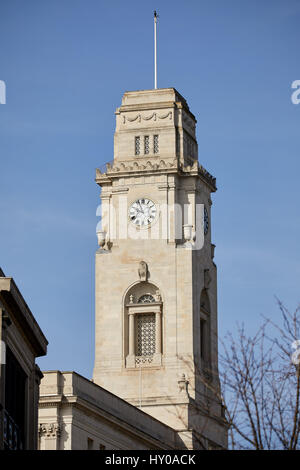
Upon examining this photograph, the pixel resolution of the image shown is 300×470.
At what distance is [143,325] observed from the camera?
12488cm

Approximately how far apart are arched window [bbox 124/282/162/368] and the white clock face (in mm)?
4871

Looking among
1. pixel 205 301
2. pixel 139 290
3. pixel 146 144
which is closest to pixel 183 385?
pixel 139 290

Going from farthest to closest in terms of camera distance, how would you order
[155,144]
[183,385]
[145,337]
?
[155,144] → [145,337] → [183,385]

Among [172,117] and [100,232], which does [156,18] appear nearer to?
[172,117]

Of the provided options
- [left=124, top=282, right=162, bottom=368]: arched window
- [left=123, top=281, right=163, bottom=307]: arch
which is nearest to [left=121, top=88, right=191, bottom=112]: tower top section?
[left=123, top=281, right=163, bottom=307]: arch

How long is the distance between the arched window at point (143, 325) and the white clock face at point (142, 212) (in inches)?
192

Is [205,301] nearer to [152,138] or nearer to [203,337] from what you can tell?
[203,337]

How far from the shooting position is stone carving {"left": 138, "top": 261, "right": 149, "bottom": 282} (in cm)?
12412

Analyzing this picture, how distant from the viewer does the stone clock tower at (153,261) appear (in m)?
122

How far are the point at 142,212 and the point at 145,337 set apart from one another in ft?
32.1

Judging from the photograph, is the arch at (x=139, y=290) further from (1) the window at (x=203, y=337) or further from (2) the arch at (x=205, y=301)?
(1) the window at (x=203, y=337)

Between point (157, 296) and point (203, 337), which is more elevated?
point (157, 296)
